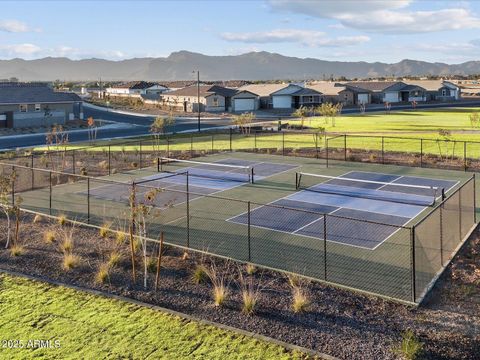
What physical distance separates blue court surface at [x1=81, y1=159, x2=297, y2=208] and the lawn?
10712 millimetres

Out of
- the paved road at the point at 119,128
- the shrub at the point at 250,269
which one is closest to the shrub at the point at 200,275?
the shrub at the point at 250,269

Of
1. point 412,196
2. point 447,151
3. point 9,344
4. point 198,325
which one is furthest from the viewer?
point 447,151

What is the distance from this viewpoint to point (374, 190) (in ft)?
96.0

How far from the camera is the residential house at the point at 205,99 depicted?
346 ft

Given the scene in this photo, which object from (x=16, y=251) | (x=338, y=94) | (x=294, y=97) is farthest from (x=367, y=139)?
(x=338, y=94)

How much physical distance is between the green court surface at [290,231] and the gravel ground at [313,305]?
0.80 m

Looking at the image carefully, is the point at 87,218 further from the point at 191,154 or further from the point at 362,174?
the point at 191,154

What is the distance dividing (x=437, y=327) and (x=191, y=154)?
31.5 meters

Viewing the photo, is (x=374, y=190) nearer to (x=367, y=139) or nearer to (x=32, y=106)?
(x=367, y=139)

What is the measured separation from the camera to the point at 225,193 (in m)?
28.6

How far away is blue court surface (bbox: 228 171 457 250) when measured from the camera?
2088 cm

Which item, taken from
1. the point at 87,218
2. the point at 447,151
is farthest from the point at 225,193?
the point at 447,151

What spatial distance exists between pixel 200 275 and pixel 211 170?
66.6ft

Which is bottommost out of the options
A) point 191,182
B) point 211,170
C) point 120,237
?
point 120,237
